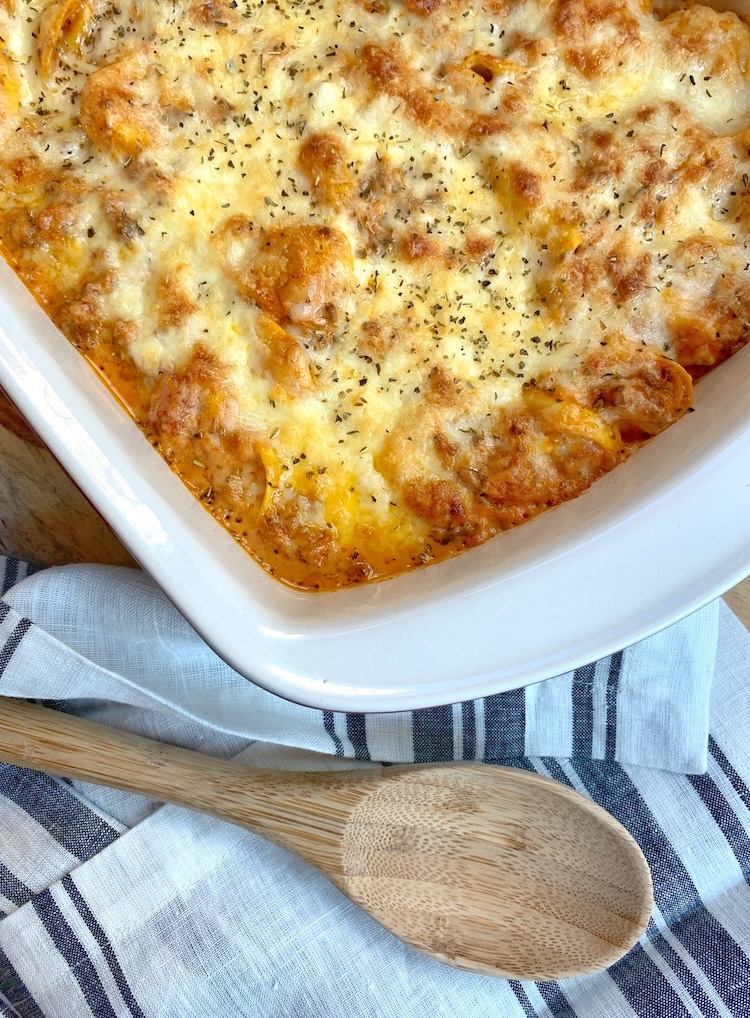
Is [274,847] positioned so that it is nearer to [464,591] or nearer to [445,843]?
[445,843]

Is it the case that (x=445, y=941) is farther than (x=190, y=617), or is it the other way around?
(x=445, y=941)

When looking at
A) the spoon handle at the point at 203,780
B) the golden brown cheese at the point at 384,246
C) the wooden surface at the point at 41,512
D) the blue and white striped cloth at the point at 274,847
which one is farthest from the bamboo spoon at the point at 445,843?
the golden brown cheese at the point at 384,246

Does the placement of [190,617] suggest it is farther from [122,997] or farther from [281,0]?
[281,0]

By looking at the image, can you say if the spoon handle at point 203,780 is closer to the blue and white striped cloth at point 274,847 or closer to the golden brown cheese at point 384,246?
the blue and white striped cloth at point 274,847

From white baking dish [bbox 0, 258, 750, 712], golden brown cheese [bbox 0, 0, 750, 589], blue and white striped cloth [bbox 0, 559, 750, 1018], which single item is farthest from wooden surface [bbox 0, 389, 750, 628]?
white baking dish [bbox 0, 258, 750, 712]

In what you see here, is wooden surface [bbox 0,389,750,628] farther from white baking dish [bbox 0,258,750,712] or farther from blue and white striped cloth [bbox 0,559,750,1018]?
white baking dish [bbox 0,258,750,712]

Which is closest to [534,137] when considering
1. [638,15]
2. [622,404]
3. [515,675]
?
[638,15]

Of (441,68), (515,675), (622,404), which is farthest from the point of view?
(441,68)
